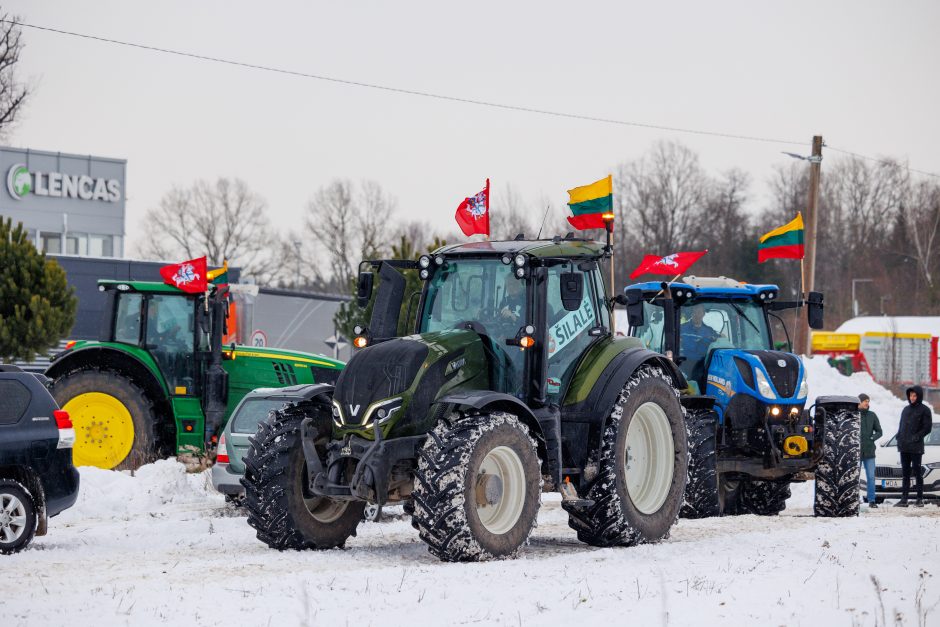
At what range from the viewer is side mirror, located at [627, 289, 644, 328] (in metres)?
11.3

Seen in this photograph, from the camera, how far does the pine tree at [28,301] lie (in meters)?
25.8

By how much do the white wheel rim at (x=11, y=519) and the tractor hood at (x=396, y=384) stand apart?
10.2 feet

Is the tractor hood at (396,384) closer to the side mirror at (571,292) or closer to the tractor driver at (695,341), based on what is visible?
the side mirror at (571,292)

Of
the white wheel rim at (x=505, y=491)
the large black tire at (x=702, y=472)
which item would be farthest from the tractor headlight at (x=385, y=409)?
the large black tire at (x=702, y=472)

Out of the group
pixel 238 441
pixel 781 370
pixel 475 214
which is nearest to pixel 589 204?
pixel 475 214

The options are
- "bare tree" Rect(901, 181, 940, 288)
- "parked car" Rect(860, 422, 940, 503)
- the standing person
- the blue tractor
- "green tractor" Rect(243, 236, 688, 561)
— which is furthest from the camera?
"bare tree" Rect(901, 181, 940, 288)

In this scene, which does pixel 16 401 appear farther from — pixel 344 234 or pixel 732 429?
pixel 344 234

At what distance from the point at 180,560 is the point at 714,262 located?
214ft

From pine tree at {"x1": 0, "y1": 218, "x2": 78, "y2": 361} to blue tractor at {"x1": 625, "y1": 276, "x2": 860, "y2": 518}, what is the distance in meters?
14.7

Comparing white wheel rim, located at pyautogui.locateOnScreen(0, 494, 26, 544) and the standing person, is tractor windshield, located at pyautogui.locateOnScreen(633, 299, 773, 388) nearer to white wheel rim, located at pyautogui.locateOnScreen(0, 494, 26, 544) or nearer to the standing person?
the standing person

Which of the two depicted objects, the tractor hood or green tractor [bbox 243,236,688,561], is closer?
green tractor [bbox 243,236,688,561]

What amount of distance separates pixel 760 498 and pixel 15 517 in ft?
29.6

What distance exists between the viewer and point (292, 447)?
1012cm

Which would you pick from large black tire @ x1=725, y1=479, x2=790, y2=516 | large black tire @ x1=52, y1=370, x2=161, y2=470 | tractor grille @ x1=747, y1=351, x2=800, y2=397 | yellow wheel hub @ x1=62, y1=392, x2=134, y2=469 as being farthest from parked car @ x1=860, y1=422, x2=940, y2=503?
yellow wheel hub @ x1=62, y1=392, x2=134, y2=469
